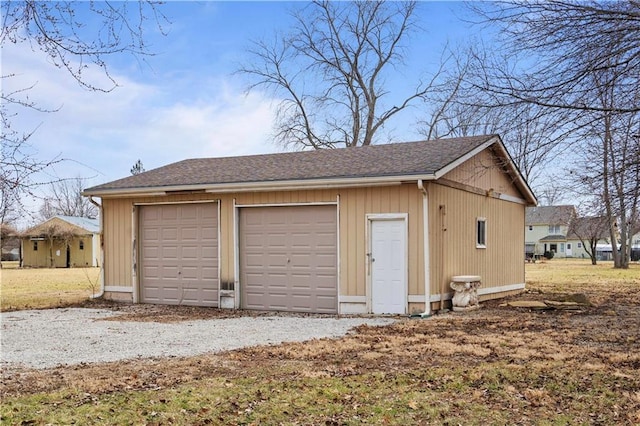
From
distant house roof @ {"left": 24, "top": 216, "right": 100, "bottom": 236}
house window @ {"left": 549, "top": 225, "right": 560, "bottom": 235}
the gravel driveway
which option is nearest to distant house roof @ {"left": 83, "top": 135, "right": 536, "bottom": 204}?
the gravel driveway

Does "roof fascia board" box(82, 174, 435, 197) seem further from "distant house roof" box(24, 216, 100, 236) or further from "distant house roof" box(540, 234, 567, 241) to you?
"distant house roof" box(540, 234, 567, 241)

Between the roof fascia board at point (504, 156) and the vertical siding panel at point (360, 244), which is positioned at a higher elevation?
the roof fascia board at point (504, 156)

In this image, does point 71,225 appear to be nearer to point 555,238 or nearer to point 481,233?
point 481,233

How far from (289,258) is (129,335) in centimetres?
428

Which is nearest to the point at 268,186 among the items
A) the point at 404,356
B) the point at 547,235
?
the point at 404,356

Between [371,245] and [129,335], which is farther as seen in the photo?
[371,245]

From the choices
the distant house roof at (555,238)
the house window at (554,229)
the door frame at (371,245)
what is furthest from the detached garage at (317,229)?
the house window at (554,229)

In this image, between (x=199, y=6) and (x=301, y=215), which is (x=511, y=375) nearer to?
(x=199, y=6)

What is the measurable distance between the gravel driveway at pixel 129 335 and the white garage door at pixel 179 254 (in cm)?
190

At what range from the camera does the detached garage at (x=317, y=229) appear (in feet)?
40.1

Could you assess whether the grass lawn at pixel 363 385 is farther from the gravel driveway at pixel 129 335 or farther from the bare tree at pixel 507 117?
the bare tree at pixel 507 117

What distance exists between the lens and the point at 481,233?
14938 mm

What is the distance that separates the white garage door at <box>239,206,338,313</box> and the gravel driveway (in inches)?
34.1

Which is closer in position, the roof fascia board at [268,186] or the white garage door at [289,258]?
the roof fascia board at [268,186]
